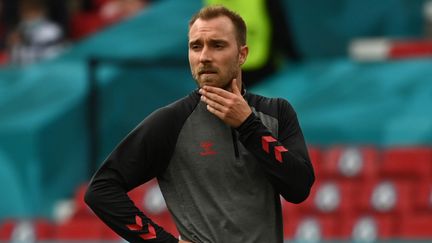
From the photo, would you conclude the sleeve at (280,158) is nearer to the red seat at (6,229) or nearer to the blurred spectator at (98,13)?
the red seat at (6,229)

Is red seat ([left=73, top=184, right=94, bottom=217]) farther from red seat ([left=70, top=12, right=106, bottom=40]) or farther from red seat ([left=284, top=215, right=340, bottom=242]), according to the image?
red seat ([left=70, top=12, right=106, bottom=40])

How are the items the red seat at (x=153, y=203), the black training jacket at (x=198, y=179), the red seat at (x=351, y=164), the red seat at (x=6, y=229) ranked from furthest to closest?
the red seat at (x=6, y=229) → the red seat at (x=153, y=203) → the red seat at (x=351, y=164) → the black training jacket at (x=198, y=179)

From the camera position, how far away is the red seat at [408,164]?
9977 millimetres

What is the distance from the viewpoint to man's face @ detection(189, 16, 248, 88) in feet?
15.6

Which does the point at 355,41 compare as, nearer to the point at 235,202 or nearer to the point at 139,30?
the point at 139,30

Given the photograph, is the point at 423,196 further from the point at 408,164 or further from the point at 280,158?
the point at 280,158

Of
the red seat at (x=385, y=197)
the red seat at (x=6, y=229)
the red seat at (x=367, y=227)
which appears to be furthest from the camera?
the red seat at (x=6, y=229)

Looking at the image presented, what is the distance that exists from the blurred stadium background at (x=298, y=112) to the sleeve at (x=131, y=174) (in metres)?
4.62

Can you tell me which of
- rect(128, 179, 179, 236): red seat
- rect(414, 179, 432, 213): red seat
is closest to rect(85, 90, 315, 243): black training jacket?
rect(414, 179, 432, 213): red seat

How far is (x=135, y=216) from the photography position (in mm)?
4805

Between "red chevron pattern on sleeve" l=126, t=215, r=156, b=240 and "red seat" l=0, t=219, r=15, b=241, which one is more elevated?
"red chevron pattern on sleeve" l=126, t=215, r=156, b=240

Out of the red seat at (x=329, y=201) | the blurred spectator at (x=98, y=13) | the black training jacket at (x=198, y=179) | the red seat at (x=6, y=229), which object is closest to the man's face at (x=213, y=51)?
the black training jacket at (x=198, y=179)

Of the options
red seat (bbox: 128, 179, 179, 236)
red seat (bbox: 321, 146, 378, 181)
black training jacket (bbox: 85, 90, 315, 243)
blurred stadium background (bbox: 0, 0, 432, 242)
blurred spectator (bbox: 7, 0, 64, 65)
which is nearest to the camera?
black training jacket (bbox: 85, 90, 315, 243)

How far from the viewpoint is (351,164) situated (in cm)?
1030
